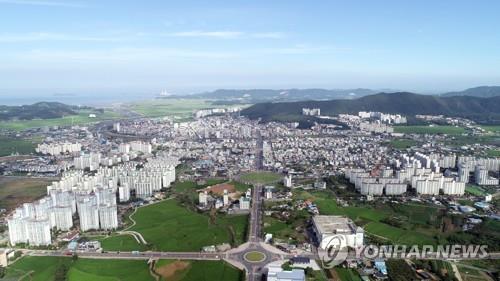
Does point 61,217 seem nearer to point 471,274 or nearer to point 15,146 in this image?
point 471,274

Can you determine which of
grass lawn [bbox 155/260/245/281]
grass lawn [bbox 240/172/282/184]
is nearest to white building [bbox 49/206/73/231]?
grass lawn [bbox 155/260/245/281]

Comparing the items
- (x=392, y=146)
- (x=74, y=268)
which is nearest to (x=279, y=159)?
(x=392, y=146)

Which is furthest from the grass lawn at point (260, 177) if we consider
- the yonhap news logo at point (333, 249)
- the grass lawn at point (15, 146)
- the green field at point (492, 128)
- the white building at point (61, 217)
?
the green field at point (492, 128)

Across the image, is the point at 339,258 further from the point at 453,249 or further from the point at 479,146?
the point at 479,146

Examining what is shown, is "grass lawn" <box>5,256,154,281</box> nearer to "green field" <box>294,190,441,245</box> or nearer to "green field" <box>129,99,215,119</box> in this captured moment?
"green field" <box>294,190,441,245</box>

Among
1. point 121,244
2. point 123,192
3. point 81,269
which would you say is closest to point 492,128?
point 123,192

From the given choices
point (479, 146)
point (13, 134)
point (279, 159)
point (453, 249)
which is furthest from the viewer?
point (13, 134)
